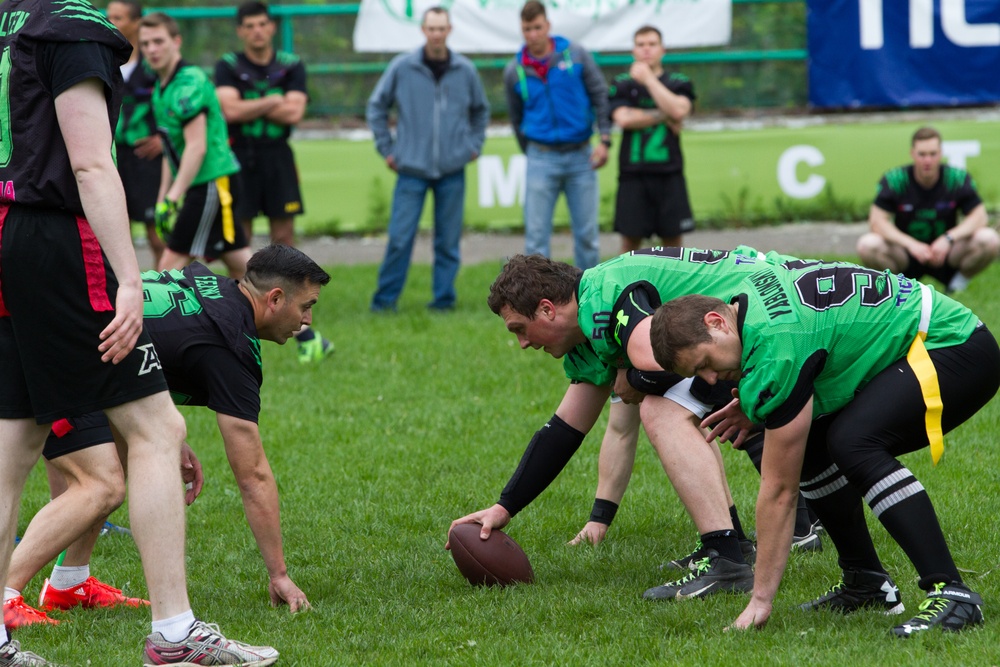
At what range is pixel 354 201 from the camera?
47.0 feet

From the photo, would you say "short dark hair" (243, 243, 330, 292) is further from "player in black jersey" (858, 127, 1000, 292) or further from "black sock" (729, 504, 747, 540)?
"player in black jersey" (858, 127, 1000, 292)

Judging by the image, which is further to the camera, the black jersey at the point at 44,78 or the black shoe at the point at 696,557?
the black shoe at the point at 696,557

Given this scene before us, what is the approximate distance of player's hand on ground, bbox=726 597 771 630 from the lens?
416cm

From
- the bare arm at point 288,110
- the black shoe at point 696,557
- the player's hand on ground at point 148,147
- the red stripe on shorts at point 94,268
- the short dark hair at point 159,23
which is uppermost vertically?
the short dark hair at point 159,23

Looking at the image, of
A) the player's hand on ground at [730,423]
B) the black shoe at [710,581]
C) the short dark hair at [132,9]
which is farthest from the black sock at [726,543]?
the short dark hair at [132,9]

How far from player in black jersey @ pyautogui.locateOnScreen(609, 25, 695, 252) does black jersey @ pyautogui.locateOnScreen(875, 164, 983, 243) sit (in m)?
1.72

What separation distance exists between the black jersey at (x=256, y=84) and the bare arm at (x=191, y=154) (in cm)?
205

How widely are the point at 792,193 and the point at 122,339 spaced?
11.7 m

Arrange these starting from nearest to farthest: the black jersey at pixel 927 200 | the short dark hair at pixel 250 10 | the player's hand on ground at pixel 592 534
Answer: the player's hand on ground at pixel 592 534 → the black jersey at pixel 927 200 → the short dark hair at pixel 250 10

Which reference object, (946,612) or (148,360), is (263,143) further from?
(946,612)

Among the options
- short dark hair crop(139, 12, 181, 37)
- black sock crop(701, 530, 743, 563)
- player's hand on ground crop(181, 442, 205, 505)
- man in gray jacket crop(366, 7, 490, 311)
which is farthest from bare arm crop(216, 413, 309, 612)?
man in gray jacket crop(366, 7, 490, 311)

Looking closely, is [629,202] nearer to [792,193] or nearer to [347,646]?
[792,193]

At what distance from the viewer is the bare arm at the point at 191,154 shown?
8664 millimetres

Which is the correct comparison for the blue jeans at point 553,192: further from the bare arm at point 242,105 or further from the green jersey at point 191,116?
the green jersey at point 191,116
